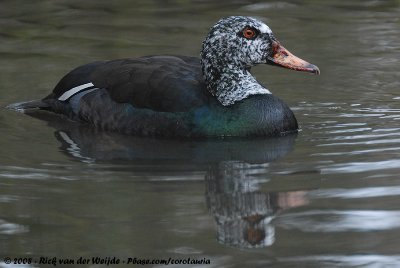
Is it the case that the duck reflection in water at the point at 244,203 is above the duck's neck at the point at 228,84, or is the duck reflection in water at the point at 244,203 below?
below

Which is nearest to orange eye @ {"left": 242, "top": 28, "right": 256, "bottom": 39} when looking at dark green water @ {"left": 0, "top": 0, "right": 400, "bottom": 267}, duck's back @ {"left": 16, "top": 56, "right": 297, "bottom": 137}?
duck's back @ {"left": 16, "top": 56, "right": 297, "bottom": 137}

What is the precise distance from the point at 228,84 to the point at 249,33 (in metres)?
0.46

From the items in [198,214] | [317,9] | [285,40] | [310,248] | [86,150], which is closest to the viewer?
[310,248]

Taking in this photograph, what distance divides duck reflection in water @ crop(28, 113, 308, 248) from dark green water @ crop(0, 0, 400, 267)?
0.6 inches

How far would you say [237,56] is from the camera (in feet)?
28.9

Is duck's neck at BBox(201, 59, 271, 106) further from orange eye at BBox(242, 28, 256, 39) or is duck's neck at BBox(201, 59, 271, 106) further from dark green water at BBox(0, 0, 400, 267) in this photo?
dark green water at BBox(0, 0, 400, 267)

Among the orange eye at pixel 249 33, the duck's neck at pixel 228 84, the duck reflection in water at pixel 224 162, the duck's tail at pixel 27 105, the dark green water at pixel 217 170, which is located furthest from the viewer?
the duck's tail at pixel 27 105

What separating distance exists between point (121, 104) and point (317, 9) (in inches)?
198

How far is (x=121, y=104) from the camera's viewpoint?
8.94 metres

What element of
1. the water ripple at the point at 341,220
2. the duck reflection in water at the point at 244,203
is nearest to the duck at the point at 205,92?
the duck reflection in water at the point at 244,203

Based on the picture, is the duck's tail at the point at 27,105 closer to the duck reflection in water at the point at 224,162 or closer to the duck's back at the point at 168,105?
the duck reflection in water at the point at 224,162

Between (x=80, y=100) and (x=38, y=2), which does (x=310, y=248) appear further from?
(x=38, y=2)

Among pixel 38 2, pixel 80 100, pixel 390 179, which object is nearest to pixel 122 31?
pixel 38 2

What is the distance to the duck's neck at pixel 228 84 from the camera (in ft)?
28.4
